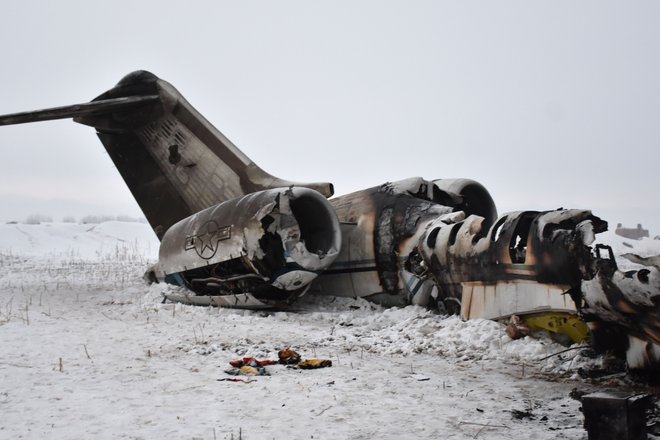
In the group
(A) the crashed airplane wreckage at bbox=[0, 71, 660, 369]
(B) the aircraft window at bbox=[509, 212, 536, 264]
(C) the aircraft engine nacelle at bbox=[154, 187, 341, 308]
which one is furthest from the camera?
(C) the aircraft engine nacelle at bbox=[154, 187, 341, 308]

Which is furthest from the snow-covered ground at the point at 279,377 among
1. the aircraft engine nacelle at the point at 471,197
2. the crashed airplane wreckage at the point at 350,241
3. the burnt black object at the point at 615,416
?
the aircraft engine nacelle at the point at 471,197

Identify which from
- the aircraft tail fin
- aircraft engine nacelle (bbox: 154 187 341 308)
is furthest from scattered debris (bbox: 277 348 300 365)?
the aircraft tail fin

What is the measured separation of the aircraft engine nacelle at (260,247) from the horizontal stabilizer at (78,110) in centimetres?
346

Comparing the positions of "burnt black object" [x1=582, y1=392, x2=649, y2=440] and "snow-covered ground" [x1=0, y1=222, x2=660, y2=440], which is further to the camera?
"snow-covered ground" [x1=0, y1=222, x2=660, y2=440]

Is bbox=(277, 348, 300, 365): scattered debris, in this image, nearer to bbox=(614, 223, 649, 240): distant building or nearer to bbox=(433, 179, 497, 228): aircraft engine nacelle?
bbox=(433, 179, 497, 228): aircraft engine nacelle

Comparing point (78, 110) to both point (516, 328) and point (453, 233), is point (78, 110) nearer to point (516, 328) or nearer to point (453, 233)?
point (453, 233)

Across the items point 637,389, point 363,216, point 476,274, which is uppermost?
point 363,216

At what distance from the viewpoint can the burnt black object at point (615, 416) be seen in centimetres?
330

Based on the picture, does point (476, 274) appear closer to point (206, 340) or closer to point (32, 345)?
point (206, 340)

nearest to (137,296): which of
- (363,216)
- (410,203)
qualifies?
(363,216)

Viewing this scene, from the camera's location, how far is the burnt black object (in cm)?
330

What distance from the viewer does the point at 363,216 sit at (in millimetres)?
9539

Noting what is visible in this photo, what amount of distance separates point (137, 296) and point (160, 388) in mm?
6399

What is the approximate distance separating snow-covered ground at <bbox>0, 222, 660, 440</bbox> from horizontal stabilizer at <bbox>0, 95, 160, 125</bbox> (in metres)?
3.31
